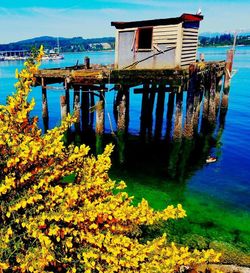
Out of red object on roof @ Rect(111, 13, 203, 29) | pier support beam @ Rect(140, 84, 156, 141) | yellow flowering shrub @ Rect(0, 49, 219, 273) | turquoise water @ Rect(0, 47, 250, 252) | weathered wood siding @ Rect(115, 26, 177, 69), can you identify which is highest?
red object on roof @ Rect(111, 13, 203, 29)

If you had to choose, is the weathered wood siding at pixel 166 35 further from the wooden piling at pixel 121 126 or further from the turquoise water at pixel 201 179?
the turquoise water at pixel 201 179

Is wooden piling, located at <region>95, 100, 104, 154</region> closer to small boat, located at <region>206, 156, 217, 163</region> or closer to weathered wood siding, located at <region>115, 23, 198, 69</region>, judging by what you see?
weathered wood siding, located at <region>115, 23, 198, 69</region>

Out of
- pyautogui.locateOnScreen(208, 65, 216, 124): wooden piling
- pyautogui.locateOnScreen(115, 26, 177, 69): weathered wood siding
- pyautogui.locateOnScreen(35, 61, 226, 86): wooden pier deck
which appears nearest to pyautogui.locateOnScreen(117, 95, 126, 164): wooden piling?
pyautogui.locateOnScreen(35, 61, 226, 86): wooden pier deck

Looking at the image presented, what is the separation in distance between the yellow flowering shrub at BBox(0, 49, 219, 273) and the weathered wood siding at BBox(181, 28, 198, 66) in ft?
50.3

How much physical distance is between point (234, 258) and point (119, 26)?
16.1 m

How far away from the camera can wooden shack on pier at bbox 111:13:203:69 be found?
754 inches

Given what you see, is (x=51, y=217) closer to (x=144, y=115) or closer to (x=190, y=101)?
(x=190, y=101)

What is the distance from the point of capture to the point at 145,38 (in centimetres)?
2055

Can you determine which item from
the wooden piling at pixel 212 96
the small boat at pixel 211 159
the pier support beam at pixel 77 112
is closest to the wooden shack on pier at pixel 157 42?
the pier support beam at pixel 77 112

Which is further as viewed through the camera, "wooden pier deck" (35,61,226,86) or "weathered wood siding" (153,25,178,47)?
"weathered wood siding" (153,25,178,47)

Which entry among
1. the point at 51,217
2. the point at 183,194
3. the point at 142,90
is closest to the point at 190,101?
the point at 142,90

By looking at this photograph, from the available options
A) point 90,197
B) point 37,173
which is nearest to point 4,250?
point 37,173

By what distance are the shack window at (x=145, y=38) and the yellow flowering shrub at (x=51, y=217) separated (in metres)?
15.5

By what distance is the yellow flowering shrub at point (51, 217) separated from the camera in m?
5.43
